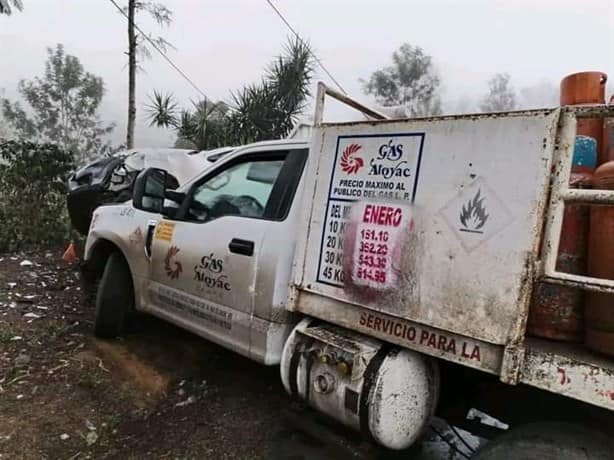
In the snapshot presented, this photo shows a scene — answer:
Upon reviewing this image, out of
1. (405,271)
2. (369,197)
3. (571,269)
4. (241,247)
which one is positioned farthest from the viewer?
(241,247)

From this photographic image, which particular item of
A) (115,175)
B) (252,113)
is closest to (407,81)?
(252,113)

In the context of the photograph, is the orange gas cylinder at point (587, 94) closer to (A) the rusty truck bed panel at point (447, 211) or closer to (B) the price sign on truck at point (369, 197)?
(A) the rusty truck bed panel at point (447, 211)

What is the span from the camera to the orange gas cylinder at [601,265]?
1.56m

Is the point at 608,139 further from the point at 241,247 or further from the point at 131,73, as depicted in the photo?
the point at 131,73

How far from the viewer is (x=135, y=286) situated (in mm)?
3656

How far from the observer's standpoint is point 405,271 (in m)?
1.93

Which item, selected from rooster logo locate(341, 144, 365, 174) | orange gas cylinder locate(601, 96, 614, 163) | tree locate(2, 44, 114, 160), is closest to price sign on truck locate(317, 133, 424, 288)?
rooster logo locate(341, 144, 365, 174)

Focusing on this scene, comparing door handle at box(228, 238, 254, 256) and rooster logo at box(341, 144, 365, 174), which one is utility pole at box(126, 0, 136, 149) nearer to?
door handle at box(228, 238, 254, 256)

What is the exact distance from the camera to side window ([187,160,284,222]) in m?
2.92

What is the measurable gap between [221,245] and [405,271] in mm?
1329

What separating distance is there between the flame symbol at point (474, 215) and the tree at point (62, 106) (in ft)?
91.1

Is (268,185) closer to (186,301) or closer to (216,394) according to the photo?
(186,301)

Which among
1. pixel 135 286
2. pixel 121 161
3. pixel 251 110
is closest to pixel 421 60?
pixel 251 110

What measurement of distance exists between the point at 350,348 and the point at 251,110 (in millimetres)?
9828
